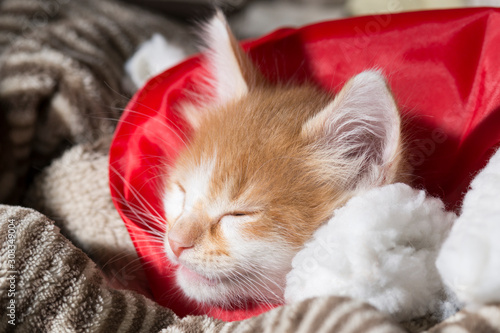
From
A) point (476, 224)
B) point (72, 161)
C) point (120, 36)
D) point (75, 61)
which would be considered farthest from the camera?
point (120, 36)

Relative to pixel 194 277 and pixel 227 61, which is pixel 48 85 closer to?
pixel 227 61

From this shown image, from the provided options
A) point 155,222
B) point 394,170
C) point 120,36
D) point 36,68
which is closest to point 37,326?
point 155,222

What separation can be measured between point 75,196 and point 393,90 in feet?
2.27

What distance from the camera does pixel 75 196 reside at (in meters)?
1.00

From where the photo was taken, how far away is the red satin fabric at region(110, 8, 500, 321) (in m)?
0.80

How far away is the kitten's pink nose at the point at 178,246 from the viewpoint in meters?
0.75

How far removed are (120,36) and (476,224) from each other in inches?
45.3

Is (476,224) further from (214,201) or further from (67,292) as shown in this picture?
(67,292)

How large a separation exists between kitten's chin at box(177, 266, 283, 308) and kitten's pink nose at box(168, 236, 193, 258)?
0.06m

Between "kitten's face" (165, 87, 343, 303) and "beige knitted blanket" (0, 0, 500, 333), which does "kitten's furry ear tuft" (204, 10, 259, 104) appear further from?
"beige knitted blanket" (0, 0, 500, 333)

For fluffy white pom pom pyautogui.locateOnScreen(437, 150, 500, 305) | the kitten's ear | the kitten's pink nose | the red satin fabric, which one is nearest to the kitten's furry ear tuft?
the red satin fabric

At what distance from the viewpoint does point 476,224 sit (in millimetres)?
570

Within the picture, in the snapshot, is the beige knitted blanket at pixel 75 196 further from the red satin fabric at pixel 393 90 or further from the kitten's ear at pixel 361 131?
the kitten's ear at pixel 361 131

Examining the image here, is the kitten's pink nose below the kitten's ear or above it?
below
